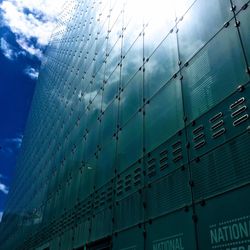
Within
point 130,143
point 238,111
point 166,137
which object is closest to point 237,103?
point 238,111

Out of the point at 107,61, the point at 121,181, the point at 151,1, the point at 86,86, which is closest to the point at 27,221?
the point at 86,86

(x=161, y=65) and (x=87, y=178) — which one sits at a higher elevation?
(x=161, y=65)

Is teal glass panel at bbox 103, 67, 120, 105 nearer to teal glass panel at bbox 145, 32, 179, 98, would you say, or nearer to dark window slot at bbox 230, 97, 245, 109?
teal glass panel at bbox 145, 32, 179, 98

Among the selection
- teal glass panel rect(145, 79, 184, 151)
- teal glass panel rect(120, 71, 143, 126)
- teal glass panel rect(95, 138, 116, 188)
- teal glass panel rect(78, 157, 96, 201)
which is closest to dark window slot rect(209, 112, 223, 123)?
teal glass panel rect(145, 79, 184, 151)

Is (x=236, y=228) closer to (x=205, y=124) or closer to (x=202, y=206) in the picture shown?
(x=202, y=206)

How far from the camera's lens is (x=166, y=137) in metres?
7.07

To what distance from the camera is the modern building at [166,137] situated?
5105 millimetres

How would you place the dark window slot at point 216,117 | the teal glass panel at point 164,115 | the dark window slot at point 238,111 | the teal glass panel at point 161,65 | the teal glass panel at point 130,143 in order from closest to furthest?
the dark window slot at point 238,111 → the dark window slot at point 216,117 → the teal glass panel at point 164,115 → the teal glass panel at point 161,65 → the teal glass panel at point 130,143

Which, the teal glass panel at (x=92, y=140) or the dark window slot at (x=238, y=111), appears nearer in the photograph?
the dark window slot at (x=238, y=111)

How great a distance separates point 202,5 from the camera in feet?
23.3

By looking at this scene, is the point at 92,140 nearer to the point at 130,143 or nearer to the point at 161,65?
the point at 130,143

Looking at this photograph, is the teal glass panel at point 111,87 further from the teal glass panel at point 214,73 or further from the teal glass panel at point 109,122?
the teal glass panel at point 214,73

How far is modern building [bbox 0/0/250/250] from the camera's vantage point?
16.8ft

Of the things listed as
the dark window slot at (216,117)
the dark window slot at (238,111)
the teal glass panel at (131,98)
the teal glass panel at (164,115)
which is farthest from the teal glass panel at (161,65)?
the dark window slot at (238,111)
